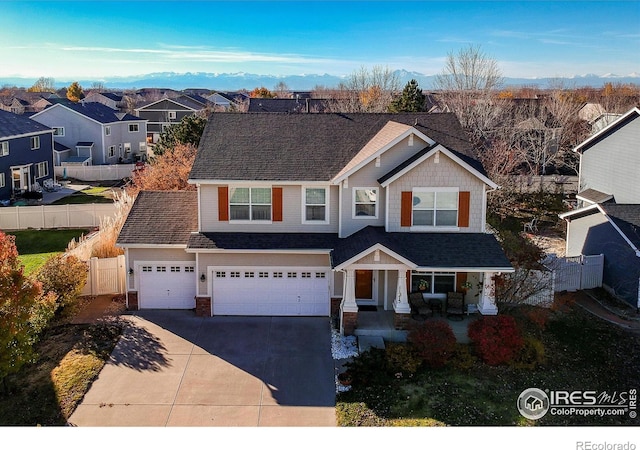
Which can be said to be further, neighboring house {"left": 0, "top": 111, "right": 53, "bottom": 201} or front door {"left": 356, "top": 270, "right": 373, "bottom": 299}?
neighboring house {"left": 0, "top": 111, "right": 53, "bottom": 201}

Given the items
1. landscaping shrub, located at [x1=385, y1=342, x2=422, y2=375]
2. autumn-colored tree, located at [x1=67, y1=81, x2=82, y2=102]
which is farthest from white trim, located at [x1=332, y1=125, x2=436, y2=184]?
autumn-colored tree, located at [x1=67, y1=81, x2=82, y2=102]

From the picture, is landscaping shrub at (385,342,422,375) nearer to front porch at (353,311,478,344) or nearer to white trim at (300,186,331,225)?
front porch at (353,311,478,344)

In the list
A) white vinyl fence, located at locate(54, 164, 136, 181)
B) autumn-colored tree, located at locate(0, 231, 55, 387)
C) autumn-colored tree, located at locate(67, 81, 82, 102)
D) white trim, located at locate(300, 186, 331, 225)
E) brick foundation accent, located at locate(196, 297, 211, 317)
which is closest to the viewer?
autumn-colored tree, located at locate(0, 231, 55, 387)

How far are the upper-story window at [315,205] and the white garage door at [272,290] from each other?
182cm

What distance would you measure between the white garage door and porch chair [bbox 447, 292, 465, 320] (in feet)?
13.5

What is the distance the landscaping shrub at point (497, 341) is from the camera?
16.0 meters

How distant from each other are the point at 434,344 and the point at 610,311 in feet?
28.9

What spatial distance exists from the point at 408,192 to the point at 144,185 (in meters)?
18.3

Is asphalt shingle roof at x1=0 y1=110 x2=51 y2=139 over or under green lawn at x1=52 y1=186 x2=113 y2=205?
over

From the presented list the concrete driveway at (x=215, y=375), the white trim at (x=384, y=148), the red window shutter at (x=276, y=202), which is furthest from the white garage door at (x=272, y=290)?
the white trim at (x=384, y=148)

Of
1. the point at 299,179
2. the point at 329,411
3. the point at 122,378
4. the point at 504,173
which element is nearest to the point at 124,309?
the point at 122,378

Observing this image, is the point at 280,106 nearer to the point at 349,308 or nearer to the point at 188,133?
the point at 188,133

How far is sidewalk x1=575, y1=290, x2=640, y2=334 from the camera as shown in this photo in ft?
64.1
